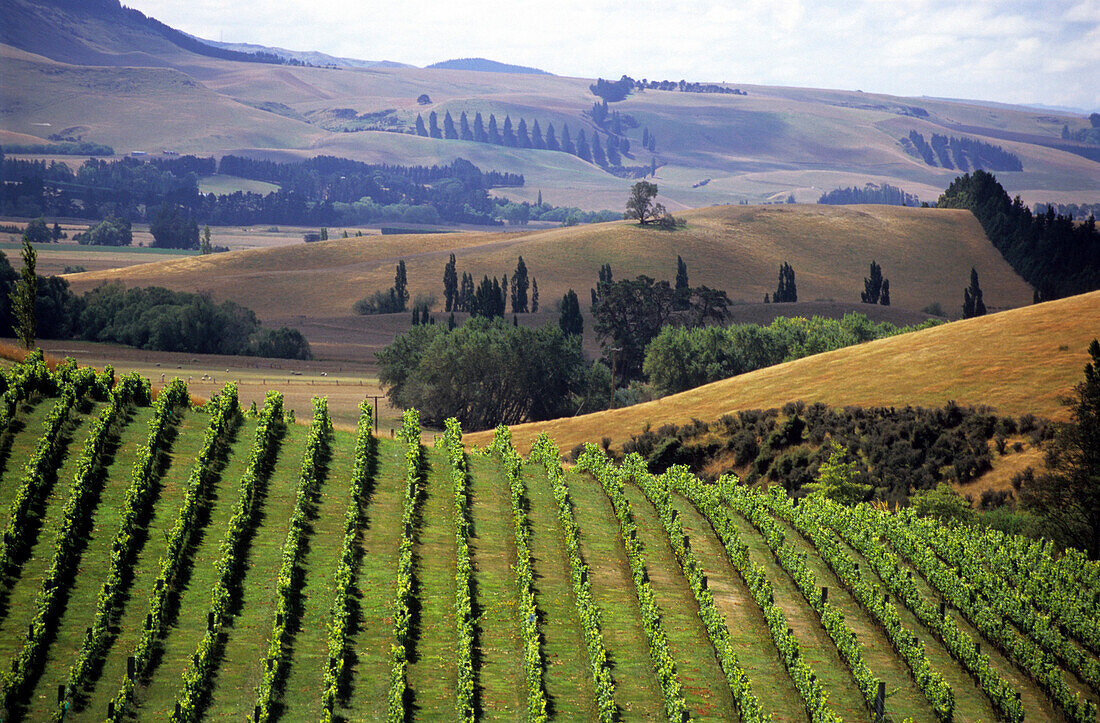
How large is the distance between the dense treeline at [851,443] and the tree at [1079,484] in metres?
7.32

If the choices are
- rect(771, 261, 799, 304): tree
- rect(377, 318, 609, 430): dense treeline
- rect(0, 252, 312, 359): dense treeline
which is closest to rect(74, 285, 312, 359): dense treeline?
rect(0, 252, 312, 359): dense treeline

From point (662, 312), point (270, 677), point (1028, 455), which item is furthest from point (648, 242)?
point (270, 677)

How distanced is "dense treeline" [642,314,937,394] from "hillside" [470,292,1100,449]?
21.7 metres

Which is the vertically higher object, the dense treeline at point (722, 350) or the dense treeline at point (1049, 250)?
the dense treeline at point (1049, 250)

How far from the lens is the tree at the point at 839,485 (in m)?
51.5

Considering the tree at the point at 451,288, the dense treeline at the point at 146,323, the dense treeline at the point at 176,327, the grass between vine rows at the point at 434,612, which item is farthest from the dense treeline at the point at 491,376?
the grass between vine rows at the point at 434,612

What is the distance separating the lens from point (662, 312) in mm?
125125

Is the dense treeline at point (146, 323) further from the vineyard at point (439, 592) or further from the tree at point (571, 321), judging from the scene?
the vineyard at point (439, 592)

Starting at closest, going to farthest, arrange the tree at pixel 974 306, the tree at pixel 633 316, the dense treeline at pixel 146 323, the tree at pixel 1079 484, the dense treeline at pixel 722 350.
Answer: the tree at pixel 1079 484 < the dense treeline at pixel 722 350 < the dense treeline at pixel 146 323 < the tree at pixel 633 316 < the tree at pixel 974 306

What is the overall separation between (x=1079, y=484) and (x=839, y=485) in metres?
12.0

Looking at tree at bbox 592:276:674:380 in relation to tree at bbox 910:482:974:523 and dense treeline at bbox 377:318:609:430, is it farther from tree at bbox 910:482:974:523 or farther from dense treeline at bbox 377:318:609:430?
tree at bbox 910:482:974:523

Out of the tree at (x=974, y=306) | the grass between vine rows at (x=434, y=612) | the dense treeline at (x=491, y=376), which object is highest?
the grass between vine rows at (x=434, y=612)

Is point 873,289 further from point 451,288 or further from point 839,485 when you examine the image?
point 839,485

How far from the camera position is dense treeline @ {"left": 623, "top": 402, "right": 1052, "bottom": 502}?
53.6 m
